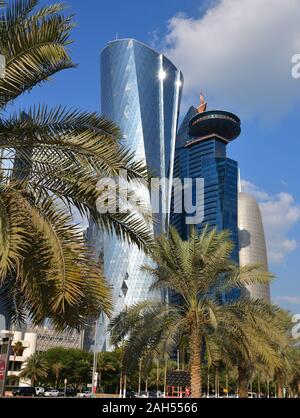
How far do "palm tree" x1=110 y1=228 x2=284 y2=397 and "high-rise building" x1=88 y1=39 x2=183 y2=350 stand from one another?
98.3m

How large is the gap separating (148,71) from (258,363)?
114223mm

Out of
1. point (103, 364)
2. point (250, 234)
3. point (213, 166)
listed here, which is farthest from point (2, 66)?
point (250, 234)

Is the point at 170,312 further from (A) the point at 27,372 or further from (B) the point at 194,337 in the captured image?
(A) the point at 27,372

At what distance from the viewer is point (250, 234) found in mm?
180375

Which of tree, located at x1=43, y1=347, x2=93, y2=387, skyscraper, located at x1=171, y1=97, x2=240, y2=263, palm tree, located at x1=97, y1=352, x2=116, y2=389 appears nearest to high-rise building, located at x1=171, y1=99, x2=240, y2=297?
skyscraper, located at x1=171, y1=97, x2=240, y2=263

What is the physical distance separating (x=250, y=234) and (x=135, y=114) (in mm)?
78058

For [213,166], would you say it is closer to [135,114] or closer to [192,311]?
[135,114]

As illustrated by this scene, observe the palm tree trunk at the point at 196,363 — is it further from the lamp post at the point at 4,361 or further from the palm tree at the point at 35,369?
the palm tree at the point at 35,369

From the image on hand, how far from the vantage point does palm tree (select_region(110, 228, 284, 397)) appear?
57.3 feet

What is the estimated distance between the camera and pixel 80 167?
26.7ft

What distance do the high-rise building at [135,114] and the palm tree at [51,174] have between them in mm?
108553

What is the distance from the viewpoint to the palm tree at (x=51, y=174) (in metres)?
7.35

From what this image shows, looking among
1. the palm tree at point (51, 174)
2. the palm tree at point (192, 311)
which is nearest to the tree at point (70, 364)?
the palm tree at point (192, 311)
